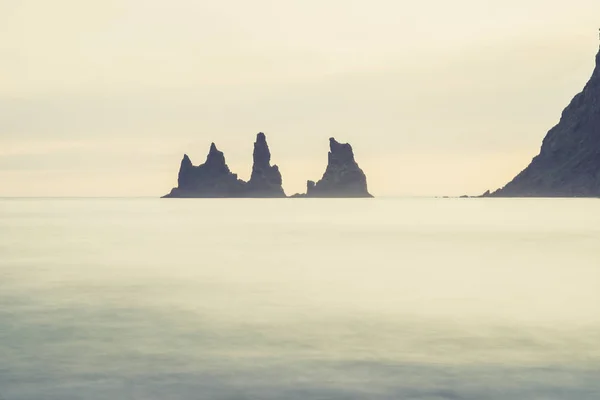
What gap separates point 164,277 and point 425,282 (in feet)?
54.8

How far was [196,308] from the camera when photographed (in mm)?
31922

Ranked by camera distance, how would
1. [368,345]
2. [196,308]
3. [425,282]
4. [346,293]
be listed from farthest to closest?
[425,282], [346,293], [196,308], [368,345]

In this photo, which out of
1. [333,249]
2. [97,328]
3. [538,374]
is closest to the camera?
[538,374]

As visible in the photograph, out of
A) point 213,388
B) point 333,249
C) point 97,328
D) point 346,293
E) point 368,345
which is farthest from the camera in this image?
point 333,249

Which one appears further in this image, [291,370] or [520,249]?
[520,249]

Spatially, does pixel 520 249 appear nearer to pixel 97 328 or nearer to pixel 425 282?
pixel 425 282

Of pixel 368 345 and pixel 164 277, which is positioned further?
pixel 164 277

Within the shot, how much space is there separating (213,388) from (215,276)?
28839 mm

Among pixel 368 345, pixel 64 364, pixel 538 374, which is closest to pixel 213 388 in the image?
pixel 64 364

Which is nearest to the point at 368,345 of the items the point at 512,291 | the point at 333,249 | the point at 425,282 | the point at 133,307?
the point at 133,307

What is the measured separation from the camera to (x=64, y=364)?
67.2ft

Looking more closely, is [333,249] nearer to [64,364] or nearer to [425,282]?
[425,282]

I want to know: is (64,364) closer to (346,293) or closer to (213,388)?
(213,388)

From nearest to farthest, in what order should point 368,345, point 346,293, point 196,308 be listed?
point 368,345, point 196,308, point 346,293
